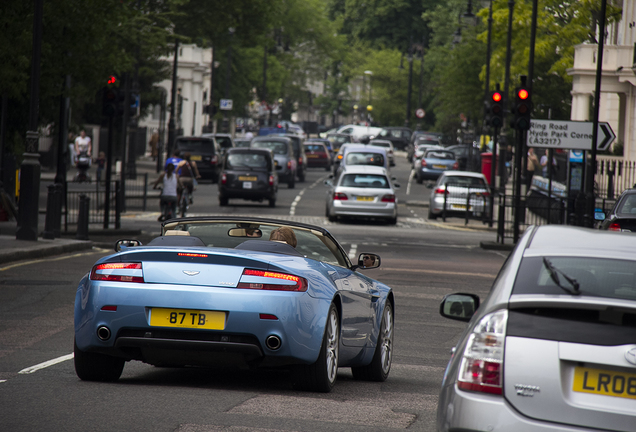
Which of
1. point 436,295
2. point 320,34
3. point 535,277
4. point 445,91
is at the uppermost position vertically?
point 320,34

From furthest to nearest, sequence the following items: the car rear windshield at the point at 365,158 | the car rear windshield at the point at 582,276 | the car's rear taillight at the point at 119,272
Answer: the car rear windshield at the point at 365,158
the car's rear taillight at the point at 119,272
the car rear windshield at the point at 582,276

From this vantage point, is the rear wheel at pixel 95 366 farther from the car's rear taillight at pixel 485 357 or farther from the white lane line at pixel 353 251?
the white lane line at pixel 353 251

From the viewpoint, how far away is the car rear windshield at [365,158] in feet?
127

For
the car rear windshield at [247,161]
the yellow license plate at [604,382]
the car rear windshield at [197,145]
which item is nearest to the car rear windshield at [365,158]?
the car rear windshield at [247,161]

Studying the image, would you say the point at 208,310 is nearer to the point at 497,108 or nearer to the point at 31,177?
the point at 31,177

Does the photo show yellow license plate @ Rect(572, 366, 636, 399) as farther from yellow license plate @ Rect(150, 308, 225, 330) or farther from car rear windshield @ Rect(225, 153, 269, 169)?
car rear windshield @ Rect(225, 153, 269, 169)

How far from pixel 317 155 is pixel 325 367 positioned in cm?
5502

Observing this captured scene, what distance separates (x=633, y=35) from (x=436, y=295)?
1073 inches

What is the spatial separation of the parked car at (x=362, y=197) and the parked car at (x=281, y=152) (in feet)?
44.3

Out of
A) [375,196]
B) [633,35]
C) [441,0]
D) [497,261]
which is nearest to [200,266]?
[497,261]

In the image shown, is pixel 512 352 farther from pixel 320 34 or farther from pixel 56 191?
pixel 320 34

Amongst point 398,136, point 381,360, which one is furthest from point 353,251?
point 398,136

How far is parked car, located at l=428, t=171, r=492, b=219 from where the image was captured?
33156 millimetres

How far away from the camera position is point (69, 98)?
73.7ft
